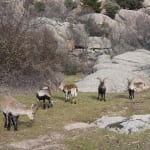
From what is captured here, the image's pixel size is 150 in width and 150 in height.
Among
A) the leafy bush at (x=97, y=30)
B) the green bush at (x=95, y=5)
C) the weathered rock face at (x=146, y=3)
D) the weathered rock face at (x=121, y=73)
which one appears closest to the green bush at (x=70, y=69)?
the weathered rock face at (x=121, y=73)

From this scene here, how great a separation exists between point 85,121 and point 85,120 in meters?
0.16

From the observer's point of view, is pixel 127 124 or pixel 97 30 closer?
pixel 127 124

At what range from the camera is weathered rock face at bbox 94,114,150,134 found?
1781cm

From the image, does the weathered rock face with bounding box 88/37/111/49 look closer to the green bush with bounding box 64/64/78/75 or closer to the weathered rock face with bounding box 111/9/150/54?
the weathered rock face with bounding box 111/9/150/54

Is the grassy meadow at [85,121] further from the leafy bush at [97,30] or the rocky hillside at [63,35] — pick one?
the leafy bush at [97,30]

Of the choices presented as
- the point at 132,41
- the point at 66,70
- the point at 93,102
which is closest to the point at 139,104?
the point at 93,102

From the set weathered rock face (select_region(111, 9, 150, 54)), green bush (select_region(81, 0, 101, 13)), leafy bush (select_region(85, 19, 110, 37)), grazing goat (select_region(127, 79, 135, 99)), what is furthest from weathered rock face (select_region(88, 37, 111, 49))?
grazing goat (select_region(127, 79, 135, 99))

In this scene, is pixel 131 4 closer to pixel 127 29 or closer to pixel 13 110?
pixel 127 29

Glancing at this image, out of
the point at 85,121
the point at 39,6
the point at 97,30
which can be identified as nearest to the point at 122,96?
the point at 85,121

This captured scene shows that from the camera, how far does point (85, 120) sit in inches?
816

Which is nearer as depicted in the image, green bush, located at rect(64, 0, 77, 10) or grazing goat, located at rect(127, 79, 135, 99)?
grazing goat, located at rect(127, 79, 135, 99)

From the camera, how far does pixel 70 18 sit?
202ft

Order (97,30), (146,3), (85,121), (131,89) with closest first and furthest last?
(85,121) < (131,89) < (97,30) < (146,3)

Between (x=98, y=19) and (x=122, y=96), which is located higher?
(x=98, y=19)
